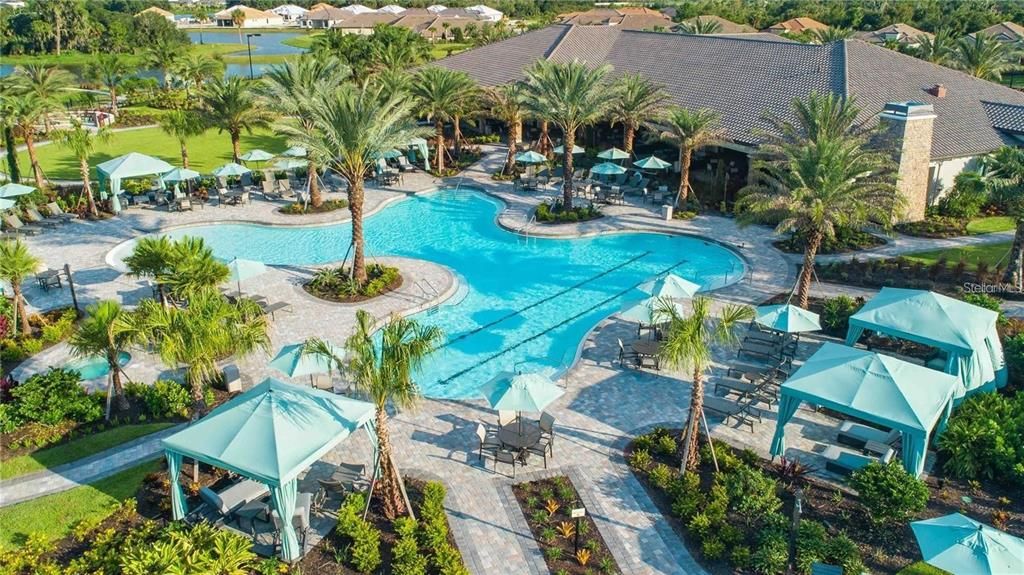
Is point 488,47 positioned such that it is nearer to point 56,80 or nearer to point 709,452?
point 56,80

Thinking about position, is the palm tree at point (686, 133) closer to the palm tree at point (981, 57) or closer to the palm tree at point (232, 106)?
the palm tree at point (232, 106)

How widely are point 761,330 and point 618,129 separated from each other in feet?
85.0

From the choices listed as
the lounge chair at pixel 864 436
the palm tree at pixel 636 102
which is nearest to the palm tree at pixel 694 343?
the lounge chair at pixel 864 436

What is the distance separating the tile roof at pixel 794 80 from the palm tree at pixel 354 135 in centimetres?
1438

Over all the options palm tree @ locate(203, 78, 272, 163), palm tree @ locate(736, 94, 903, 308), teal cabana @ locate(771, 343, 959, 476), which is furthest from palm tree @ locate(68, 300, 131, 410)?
palm tree @ locate(203, 78, 272, 163)

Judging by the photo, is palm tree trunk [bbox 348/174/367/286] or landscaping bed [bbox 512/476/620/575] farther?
palm tree trunk [bbox 348/174/367/286]

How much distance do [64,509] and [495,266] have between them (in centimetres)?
1712

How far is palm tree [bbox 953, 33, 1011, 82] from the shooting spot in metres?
44.4

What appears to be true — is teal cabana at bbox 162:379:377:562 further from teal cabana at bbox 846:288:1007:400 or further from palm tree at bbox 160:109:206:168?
palm tree at bbox 160:109:206:168

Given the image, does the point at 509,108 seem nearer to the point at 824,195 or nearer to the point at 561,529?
the point at 824,195

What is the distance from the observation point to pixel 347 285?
24594mm

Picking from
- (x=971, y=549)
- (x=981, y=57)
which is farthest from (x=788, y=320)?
(x=981, y=57)

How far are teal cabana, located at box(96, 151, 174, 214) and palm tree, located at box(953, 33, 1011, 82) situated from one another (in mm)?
47597

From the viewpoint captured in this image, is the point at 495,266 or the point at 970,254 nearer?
the point at 970,254
